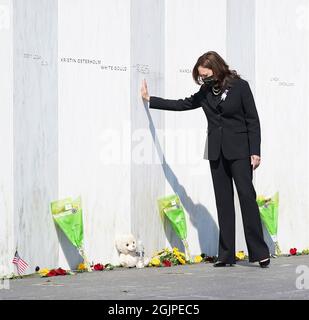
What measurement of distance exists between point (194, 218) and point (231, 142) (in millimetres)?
982

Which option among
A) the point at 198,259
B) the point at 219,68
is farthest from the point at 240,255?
the point at 219,68

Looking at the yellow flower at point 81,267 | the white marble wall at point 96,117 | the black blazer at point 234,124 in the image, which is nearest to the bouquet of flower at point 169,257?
the white marble wall at point 96,117

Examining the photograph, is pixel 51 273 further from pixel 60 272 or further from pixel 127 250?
pixel 127 250

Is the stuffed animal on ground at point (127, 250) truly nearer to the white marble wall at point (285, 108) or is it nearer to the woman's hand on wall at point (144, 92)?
the woman's hand on wall at point (144, 92)

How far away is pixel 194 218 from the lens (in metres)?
8.23

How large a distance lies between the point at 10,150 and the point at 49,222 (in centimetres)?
63

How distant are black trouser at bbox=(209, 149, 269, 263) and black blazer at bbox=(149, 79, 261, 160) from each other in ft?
0.27

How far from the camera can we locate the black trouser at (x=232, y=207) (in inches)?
296

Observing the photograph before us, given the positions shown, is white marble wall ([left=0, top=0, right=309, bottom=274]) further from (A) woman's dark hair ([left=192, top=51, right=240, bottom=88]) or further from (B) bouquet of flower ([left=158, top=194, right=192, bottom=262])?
(A) woman's dark hair ([left=192, top=51, right=240, bottom=88])

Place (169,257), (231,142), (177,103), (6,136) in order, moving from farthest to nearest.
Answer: (169,257) < (177,103) < (231,142) < (6,136)

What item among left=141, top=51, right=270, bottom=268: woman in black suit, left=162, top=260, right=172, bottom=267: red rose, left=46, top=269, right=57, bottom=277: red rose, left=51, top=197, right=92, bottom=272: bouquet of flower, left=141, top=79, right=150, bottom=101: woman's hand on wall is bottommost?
left=46, top=269, right=57, bottom=277: red rose

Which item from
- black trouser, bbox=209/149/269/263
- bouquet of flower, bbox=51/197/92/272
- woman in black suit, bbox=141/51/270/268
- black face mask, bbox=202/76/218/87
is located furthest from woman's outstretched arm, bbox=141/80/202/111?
bouquet of flower, bbox=51/197/92/272

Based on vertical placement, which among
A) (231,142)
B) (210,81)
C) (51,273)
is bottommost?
(51,273)

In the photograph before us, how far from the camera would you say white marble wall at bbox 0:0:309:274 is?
7105 mm
